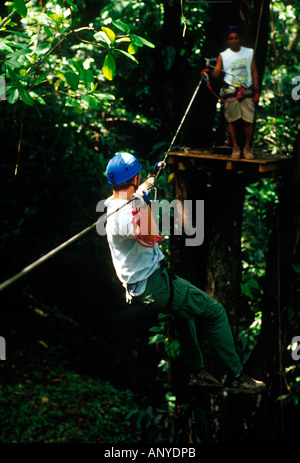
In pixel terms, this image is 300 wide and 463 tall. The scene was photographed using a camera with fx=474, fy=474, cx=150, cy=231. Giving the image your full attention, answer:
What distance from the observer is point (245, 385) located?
12.3 ft

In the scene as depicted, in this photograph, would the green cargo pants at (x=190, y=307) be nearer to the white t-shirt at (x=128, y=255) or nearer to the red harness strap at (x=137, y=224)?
the white t-shirt at (x=128, y=255)

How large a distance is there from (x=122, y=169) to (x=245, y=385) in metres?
1.98

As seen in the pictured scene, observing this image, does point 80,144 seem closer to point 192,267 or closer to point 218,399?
point 192,267

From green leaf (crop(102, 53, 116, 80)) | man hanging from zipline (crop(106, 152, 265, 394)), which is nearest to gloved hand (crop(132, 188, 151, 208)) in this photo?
man hanging from zipline (crop(106, 152, 265, 394))

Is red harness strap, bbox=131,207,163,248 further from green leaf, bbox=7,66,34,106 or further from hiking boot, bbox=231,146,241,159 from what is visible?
hiking boot, bbox=231,146,241,159

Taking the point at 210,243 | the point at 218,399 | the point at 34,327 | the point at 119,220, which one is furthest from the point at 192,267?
the point at 34,327

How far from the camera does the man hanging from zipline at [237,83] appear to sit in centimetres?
433

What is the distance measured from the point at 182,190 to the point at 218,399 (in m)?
2.27

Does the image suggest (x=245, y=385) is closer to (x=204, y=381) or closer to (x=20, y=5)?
(x=204, y=381)

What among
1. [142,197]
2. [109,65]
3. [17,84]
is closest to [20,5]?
[17,84]

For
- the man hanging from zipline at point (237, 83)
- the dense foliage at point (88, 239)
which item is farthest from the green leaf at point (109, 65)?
the dense foliage at point (88, 239)

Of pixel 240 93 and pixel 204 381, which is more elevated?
pixel 240 93

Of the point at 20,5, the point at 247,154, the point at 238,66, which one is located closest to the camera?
the point at 20,5

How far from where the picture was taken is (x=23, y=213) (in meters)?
7.09
